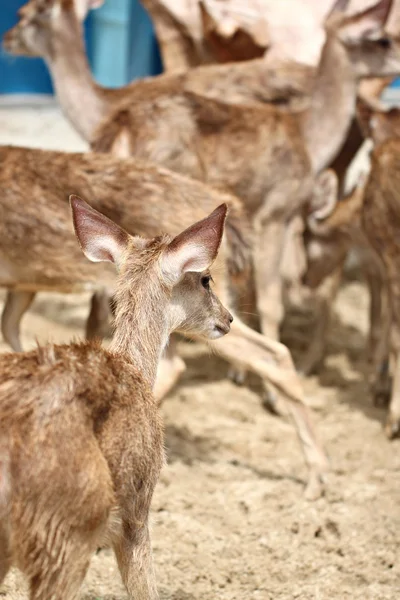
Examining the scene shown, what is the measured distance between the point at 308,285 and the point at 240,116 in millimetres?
1749

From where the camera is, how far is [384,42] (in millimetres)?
7141

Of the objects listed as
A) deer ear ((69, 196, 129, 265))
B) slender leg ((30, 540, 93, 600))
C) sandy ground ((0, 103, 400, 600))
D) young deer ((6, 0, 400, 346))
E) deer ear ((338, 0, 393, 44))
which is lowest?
sandy ground ((0, 103, 400, 600))

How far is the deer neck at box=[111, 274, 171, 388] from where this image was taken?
3336 mm

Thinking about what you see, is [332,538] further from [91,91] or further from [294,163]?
[91,91]

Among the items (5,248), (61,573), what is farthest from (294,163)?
(61,573)

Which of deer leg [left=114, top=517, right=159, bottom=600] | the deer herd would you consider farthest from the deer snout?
deer leg [left=114, top=517, right=159, bottom=600]

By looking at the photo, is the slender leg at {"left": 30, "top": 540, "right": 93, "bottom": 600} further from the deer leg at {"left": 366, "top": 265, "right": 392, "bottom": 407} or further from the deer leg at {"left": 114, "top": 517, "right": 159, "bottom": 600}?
the deer leg at {"left": 366, "top": 265, "right": 392, "bottom": 407}

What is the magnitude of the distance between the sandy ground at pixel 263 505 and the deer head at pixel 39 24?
2.42 metres

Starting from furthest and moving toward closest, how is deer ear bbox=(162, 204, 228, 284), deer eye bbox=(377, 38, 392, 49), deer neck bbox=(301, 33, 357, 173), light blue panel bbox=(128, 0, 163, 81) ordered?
light blue panel bbox=(128, 0, 163, 81) < deer neck bbox=(301, 33, 357, 173) < deer eye bbox=(377, 38, 392, 49) < deer ear bbox=(162, 204, 228, 284)

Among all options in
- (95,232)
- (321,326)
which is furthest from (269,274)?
(95,232)

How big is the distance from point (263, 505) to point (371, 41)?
3875mm

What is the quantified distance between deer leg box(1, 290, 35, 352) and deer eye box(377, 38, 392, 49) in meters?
3.23

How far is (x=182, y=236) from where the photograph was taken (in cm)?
327

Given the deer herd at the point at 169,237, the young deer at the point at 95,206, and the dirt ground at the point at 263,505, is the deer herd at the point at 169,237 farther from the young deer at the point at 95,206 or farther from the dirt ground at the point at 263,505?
the dirt ground at the point at 263,505
